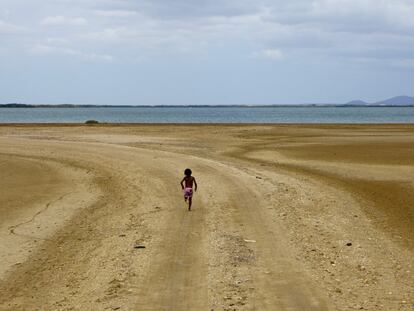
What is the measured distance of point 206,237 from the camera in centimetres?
1287

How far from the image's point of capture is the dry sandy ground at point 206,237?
927 cm

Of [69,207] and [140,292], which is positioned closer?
[140,292]

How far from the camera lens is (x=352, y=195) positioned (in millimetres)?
20797

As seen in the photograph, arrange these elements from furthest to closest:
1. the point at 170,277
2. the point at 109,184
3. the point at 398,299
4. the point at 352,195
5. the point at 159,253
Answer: the point at 109,184 < the point at 352,195 < the point at 159,253 < the point at 170,277 < the point at 398,299

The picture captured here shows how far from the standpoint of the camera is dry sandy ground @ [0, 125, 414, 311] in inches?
365

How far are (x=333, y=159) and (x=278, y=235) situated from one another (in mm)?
20031

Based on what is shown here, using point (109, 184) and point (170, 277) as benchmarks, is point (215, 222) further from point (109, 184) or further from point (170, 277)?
point (109, 184)

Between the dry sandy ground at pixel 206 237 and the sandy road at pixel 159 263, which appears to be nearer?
the sandy road at pixel 159 263

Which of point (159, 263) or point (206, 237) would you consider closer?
point (159, 263)

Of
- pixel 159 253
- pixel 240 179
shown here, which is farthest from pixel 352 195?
pixel 159 253

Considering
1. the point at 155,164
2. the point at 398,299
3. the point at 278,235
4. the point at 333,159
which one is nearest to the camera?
the point at 398,299

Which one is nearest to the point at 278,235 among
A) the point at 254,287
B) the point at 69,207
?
the point at 254,287

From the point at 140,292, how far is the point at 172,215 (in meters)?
6.12

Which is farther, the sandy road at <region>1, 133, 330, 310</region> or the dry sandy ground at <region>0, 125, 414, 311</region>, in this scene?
the dry sandy ground at <region>0, 125, 414, 311</region>
